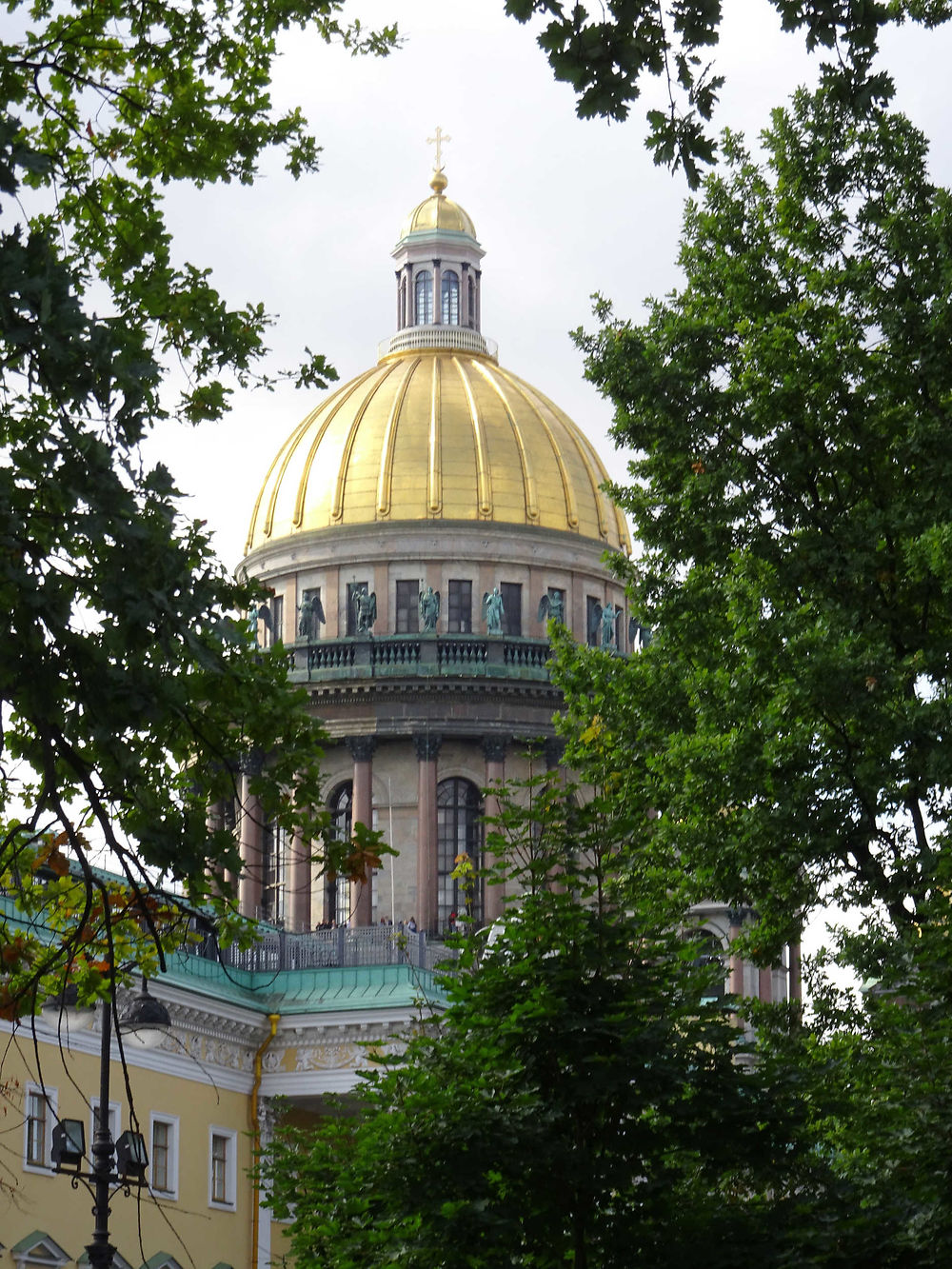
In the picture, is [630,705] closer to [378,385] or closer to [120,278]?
[120,278]

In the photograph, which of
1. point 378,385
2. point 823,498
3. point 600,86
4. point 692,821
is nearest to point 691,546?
point 823,498

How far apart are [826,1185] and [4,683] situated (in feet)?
39.3

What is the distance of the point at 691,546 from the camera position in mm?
28688

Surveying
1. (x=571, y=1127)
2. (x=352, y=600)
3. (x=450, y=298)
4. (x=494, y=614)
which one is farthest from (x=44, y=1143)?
(x=450, y=298)

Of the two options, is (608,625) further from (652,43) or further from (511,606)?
(652,43)

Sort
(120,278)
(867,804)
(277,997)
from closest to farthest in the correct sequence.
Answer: (120,278) < (867,804) < (277,997)

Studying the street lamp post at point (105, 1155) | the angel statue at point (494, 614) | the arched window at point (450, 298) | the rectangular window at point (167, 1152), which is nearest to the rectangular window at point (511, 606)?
the angel statue at point (494, 614)

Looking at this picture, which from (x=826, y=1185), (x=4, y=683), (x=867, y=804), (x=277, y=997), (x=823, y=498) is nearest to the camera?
(x=4, y=683)

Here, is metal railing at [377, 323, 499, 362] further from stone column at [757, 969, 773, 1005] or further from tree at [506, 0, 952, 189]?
tree at [506, 0, 952, 189]

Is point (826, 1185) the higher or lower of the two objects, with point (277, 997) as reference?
lower

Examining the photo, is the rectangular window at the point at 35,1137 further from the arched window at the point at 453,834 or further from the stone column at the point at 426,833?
the arched window at the point at 453,834

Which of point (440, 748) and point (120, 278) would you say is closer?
point (120, 278)

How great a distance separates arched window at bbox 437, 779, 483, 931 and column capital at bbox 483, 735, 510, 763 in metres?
1.20

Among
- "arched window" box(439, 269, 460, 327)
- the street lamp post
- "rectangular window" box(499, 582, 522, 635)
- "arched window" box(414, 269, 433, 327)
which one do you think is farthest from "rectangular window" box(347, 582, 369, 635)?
the street lamp post
